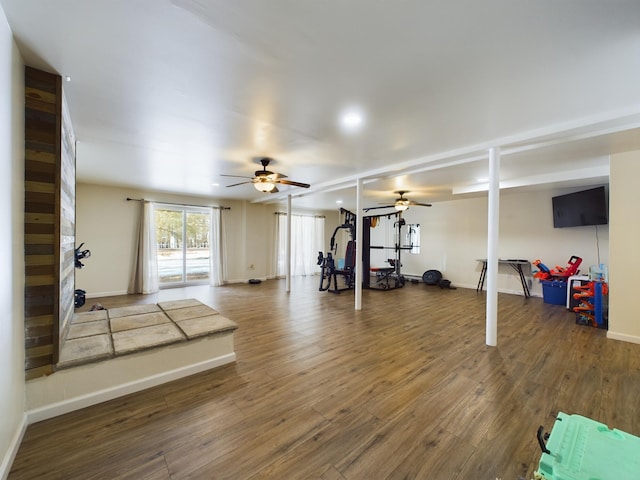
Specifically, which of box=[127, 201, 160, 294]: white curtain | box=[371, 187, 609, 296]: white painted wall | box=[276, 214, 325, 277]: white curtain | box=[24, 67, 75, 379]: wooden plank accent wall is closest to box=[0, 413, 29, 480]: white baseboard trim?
box=[24, 67, 75, 379]: wooden plank accent wall

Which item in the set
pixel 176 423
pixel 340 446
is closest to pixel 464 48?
pixel 340 446

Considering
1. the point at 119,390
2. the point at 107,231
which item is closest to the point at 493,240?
the point at 119,390

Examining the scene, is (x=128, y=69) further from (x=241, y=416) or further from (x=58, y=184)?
(x=241, y=416)

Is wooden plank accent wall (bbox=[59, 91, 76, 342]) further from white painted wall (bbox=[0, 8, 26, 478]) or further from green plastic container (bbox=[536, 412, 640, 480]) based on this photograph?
green plastic container (bbox=[536, 412, 640, 480])

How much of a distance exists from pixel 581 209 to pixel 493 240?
347 cm

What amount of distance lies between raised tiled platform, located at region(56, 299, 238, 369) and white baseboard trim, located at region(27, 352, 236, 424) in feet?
0.91

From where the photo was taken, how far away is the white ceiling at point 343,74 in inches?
55.9

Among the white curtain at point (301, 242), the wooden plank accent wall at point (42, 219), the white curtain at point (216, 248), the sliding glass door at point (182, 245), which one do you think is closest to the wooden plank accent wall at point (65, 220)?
the wooden plank accent wall at point (42, 219)

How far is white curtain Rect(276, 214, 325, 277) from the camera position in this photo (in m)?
8.82

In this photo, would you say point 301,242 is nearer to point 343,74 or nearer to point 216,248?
point 216,248

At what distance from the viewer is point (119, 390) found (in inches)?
86.5

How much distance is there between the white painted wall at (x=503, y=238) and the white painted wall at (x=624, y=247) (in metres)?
2.49

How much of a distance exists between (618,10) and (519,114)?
3.89 feet

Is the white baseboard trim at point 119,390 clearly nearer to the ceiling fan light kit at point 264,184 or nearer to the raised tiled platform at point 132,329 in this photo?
the raised tiled platform at point 132,329
